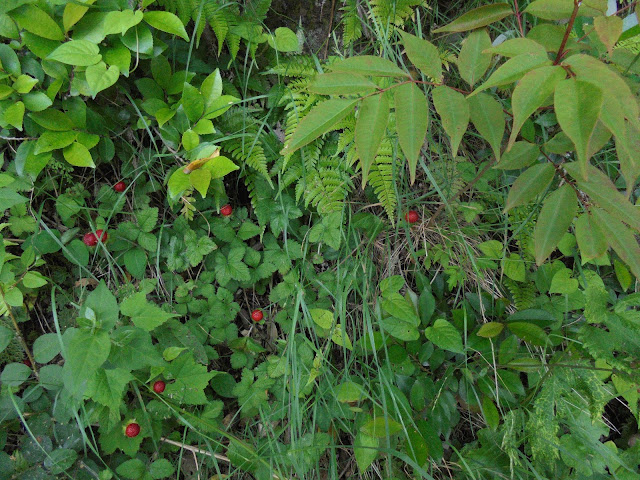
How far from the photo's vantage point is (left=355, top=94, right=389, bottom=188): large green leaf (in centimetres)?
96

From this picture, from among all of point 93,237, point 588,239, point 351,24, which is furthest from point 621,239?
point 93,237

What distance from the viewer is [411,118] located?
98 cm

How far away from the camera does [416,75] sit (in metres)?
1.99

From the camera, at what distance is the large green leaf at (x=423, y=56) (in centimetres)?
109

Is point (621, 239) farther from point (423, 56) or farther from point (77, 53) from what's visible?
point (77, 53)

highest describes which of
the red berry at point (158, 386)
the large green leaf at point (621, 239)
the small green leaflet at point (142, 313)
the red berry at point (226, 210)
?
the large green leaf at point (621, 239)

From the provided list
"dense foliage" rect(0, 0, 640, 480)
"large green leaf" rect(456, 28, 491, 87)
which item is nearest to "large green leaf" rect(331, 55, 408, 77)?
"large green leaf" rect(456, 28, 491, 87)

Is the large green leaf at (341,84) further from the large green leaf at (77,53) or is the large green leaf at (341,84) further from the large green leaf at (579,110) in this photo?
the large green leaf at (77,53)

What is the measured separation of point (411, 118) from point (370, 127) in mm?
94

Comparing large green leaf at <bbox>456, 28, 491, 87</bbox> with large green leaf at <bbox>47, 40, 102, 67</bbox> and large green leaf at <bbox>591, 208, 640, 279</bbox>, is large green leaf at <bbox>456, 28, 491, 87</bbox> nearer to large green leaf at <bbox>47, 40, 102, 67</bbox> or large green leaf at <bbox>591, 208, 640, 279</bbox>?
large green leaf at <bbox>591, 208, 640, 279</bbox>

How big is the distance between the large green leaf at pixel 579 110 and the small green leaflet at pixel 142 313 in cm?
132

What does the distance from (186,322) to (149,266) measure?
32 centimetres

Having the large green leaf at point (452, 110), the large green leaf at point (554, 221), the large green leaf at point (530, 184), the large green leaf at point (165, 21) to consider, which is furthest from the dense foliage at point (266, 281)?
the large green leaf at point (452, 110)

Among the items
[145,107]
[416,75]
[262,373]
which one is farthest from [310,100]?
[262,373]
